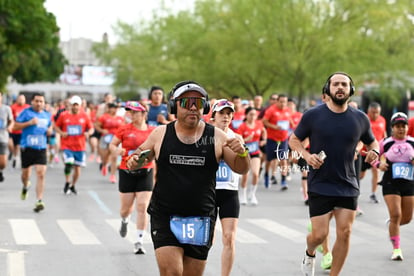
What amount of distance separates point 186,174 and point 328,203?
2.42 m

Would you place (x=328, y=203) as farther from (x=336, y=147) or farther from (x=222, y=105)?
(x=222, y=105)

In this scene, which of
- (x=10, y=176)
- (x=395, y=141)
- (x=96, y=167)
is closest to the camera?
(x=395, y=141)

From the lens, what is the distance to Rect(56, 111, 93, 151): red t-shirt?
18469 millimetres

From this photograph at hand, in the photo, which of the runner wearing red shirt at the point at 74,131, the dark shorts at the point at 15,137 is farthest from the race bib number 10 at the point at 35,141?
the dark shorts at the point at 15,137

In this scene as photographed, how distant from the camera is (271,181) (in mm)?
23594

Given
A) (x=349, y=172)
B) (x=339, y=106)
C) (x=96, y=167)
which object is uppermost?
(x=339, y=106)

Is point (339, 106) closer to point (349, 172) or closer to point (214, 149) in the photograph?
point (349, 172)

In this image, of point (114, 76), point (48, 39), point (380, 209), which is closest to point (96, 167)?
point (380, 209)

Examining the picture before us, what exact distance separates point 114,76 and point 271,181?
58.1m

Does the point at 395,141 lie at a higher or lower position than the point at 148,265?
higher

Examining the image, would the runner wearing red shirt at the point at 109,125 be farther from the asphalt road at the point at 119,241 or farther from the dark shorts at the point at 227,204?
the dark shorts at the point at 227,204

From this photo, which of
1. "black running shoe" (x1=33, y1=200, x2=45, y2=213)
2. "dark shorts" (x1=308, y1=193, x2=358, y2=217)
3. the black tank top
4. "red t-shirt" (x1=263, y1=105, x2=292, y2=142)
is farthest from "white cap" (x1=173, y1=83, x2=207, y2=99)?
"red t-shirt" (x1=263, y1=105, x2=292, y2=142)

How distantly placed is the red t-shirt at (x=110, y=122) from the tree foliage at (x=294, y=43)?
773 inches

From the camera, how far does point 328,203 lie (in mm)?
8719
